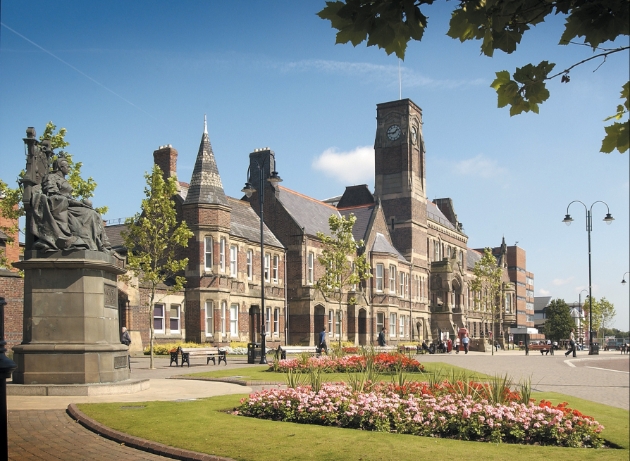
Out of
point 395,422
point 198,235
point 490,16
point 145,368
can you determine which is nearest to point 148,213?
point 145,368

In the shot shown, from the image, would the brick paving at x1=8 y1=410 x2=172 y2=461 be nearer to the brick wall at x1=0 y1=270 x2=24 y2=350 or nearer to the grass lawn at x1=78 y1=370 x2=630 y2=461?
the grass lawn at x1=78 y1=370 x2=630 y2=461

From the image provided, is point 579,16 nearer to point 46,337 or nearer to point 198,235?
point 46,337

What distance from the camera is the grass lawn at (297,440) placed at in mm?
9531

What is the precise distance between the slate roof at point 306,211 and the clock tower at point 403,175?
378 inches

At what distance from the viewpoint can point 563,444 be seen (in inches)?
421

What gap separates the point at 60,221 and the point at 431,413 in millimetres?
9608

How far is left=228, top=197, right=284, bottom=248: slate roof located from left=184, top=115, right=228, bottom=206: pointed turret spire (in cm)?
336

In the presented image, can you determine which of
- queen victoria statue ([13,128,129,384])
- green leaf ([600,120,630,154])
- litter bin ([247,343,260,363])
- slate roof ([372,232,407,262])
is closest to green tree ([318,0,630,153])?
green leaf ([600,120,630,154])

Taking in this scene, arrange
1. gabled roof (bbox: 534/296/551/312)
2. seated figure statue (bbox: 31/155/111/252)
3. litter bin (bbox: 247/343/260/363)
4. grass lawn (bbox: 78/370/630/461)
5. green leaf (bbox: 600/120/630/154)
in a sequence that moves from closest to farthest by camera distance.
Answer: green leaf (bbox: 600/120/630/154) → grass lawn (bbox: 78/370/630/461) → seated figure statue (bbox: 31/155/111/252) → litter bin (bbox: 247/343/260/363) → gabled roof (bbox: 534/296/551/312)

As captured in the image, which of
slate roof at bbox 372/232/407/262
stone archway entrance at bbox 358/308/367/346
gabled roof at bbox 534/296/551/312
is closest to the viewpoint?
stone archway entrance at bbox 358/308/367/346

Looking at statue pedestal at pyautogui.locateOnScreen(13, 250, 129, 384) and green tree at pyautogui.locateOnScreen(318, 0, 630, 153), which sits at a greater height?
green tree at pyautogui.locateOnScreen(318, 0, 630, 153)

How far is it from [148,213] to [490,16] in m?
28.7

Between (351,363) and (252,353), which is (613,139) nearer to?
(351,363)

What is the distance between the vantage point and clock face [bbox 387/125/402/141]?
71250 mm
